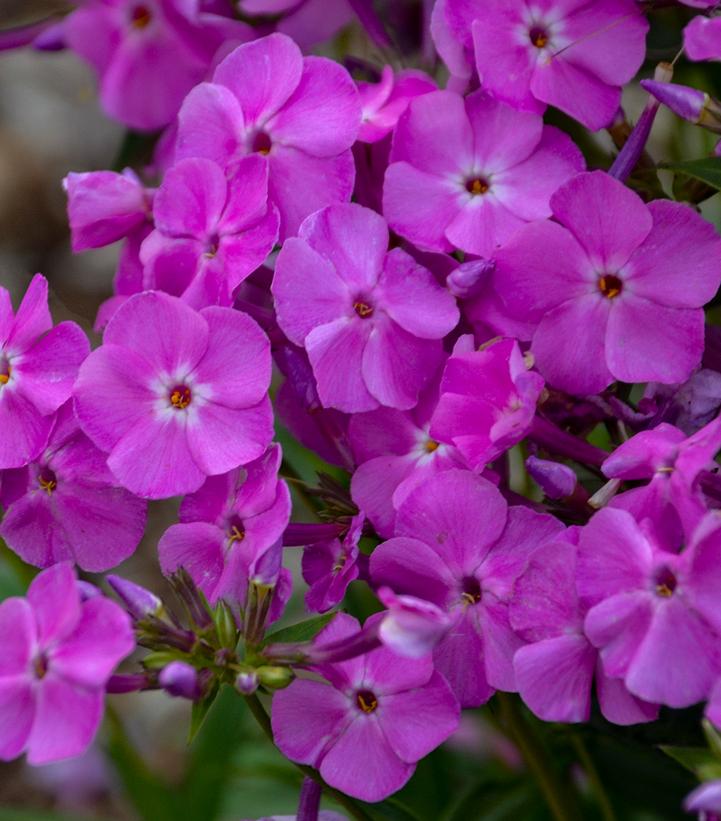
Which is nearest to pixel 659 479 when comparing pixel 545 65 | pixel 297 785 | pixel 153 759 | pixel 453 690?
pixel 453 690

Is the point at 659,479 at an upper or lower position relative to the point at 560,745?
upper

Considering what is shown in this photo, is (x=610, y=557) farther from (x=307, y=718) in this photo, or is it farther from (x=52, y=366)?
(x=52, y=366)

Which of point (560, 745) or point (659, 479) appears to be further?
point (560, 745)

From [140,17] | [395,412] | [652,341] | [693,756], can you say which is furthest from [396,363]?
[140,17]

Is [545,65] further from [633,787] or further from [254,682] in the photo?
[633,787]

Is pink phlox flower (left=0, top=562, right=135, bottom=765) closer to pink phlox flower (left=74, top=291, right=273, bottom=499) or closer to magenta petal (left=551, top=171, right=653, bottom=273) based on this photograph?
pink phlox flower (left=74, top=291, right=273, bottom=499)

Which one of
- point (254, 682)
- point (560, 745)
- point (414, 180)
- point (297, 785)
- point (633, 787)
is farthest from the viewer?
point (297, 785)
